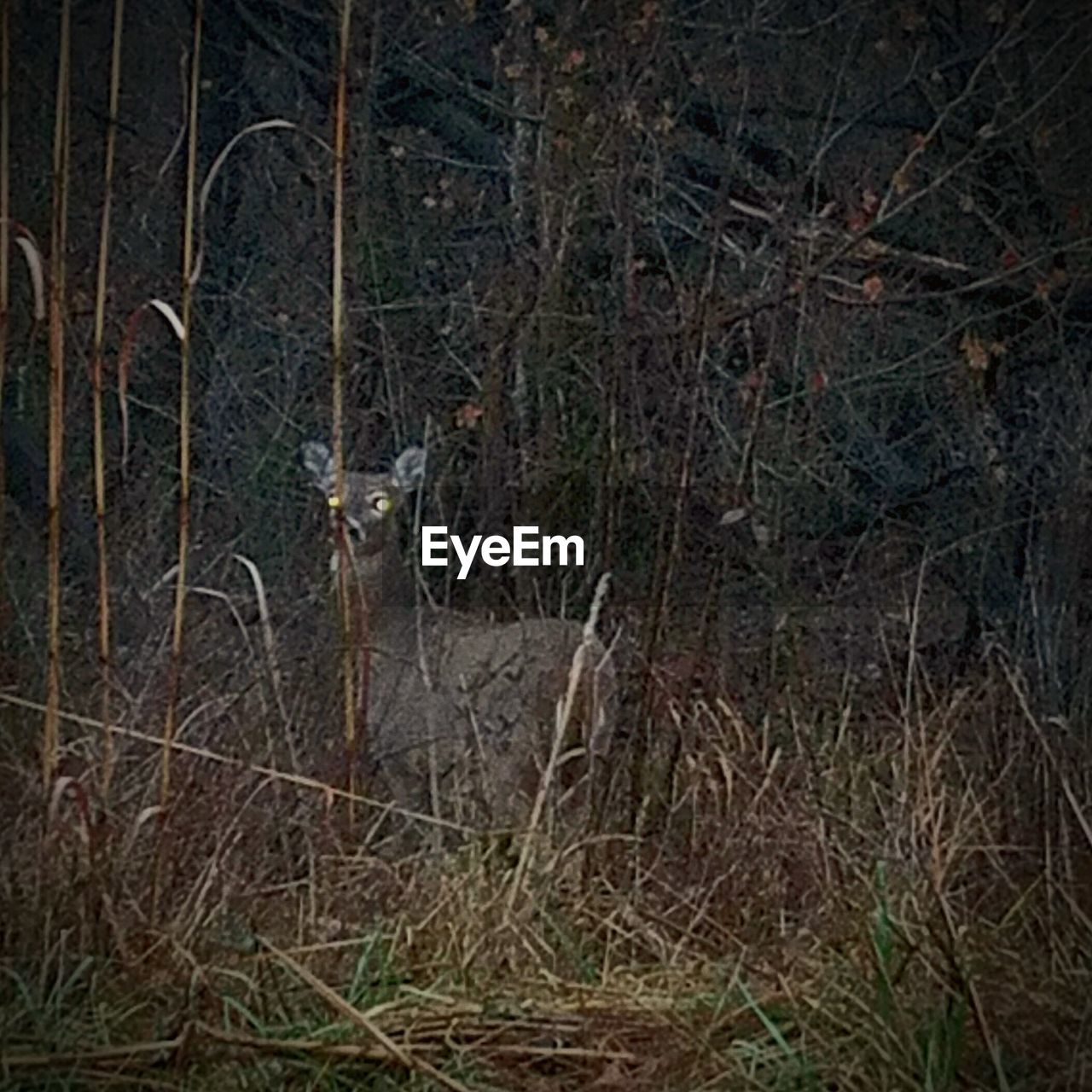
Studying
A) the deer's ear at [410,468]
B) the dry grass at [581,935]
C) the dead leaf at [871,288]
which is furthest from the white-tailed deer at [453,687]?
the dead leaf at [871,288]

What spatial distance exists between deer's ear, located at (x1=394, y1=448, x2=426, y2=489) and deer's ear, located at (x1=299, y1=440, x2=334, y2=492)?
0.40ft

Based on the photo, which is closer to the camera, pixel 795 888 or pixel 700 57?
pixel 795 888

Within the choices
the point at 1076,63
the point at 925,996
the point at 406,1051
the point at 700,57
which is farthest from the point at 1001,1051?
the point at 700,57

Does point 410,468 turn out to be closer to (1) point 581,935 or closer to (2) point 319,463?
(2) point 319,463

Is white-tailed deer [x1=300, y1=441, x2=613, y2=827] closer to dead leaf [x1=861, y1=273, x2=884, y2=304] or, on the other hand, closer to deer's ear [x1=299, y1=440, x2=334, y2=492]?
deer's ear [x1=299, y1=440, x2=334, y2=492]

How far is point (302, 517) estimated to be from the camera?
11.8 ft

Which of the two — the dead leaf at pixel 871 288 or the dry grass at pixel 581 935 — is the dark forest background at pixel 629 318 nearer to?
the dead leaf at pixel 871 288

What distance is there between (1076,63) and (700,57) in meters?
0.68

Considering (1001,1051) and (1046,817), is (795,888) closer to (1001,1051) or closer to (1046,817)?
(1046,817)

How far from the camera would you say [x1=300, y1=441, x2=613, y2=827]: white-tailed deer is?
2.76 metres
